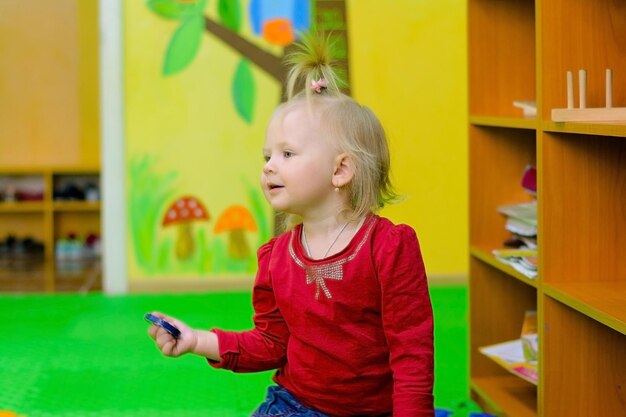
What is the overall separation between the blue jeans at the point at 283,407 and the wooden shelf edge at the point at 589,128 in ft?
2.14

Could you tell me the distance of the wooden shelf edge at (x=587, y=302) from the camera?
65.9 inches

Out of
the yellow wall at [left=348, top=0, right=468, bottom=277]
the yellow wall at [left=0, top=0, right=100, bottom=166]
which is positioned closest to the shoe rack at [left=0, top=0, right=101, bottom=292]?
the yellow wall at [left=0, top=0, right=100, bottom=166]

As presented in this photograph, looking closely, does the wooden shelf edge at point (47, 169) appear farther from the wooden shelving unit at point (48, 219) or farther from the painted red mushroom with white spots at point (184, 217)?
the painted red mushroom with white spots at point (184, 217)

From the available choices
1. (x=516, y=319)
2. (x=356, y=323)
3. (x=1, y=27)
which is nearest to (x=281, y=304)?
(x=356, y=323)

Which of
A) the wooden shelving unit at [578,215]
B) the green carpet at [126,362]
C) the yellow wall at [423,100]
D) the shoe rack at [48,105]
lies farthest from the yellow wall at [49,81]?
the wooden shelving unit at [578,215]

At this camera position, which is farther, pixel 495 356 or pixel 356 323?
pixel 495 356

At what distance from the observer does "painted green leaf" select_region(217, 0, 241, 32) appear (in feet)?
13.0

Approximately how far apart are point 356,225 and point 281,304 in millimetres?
187

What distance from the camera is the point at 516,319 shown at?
8.55 feet

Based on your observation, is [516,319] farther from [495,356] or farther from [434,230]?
[434,230]

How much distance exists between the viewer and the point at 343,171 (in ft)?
5.54

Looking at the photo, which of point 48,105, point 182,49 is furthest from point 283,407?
point 48,105

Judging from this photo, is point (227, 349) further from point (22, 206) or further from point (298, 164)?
point (22, 206)

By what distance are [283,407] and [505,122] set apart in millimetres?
899
